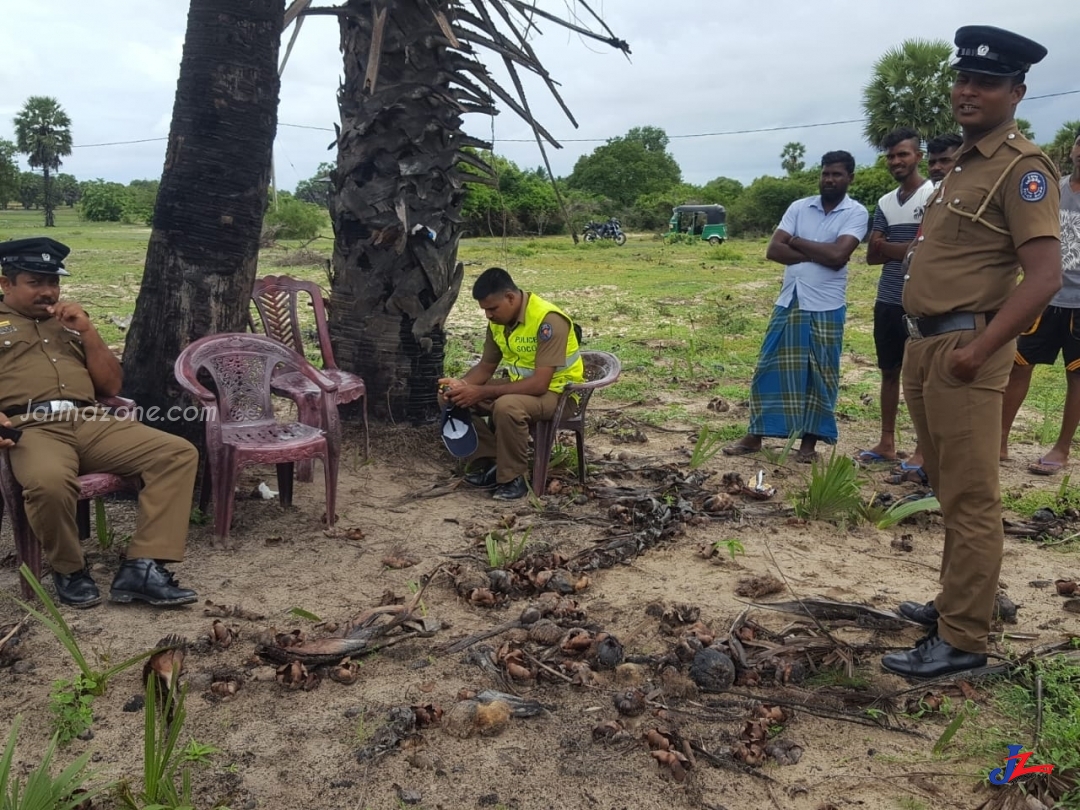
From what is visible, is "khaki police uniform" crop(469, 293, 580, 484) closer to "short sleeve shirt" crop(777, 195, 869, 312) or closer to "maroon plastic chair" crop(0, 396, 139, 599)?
"short sleeve shirt" crop(777, 195, 869, 312)

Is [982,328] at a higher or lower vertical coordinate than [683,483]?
higher

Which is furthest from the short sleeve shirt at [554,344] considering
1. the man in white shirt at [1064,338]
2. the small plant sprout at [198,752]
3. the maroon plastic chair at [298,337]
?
the small plant sprout at [198,752]

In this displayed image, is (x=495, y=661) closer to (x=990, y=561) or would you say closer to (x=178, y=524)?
(x=178, y=524)

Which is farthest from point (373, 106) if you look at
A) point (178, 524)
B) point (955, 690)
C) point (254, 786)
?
point (955, 690)

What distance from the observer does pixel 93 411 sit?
3.62 m

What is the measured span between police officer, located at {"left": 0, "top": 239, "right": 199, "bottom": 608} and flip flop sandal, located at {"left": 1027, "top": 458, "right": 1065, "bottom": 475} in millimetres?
4908

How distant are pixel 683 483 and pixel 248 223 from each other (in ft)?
9.18

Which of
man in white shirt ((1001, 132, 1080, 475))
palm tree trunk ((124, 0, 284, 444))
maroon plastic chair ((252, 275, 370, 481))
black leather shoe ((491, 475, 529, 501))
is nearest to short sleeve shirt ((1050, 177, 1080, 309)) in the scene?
man in white shirt ((1001, 132, 1080, 475))

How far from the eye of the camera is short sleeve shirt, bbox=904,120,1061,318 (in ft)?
8.59

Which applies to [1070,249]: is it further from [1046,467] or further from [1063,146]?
[1063,146]

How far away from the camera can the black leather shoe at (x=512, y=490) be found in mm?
4879

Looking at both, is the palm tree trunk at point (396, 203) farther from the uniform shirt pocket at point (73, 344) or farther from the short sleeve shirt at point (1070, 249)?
the short sleeve shirt at point (1070, 249)

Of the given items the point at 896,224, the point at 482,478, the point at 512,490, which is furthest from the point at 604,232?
the point at 512,490

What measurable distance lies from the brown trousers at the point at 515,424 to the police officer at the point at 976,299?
2.26 m
